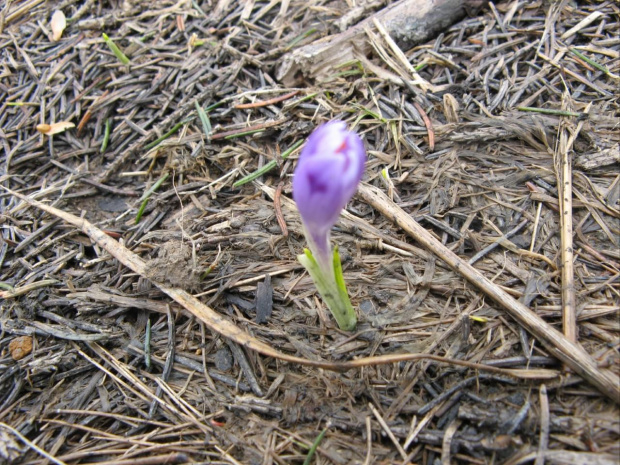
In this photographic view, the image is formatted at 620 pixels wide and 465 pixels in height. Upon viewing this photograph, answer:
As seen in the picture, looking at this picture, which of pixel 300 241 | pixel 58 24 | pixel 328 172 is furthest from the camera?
pixel 58 24

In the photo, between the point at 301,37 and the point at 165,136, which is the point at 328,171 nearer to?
the point at 165,136

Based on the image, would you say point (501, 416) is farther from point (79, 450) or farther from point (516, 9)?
point (516, 9)

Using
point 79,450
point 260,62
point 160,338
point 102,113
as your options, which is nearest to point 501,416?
point 160,338

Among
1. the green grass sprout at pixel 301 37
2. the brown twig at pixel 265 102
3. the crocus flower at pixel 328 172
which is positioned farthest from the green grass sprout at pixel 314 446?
the green grass sprout at pixel 301 37

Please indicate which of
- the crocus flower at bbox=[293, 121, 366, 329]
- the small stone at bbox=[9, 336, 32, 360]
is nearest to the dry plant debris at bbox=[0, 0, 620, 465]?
the small stone at bbox=[9, 336, 32, 360]

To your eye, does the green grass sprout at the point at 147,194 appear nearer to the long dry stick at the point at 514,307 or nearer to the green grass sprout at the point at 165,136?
the green grass sprout at the point at 165,136

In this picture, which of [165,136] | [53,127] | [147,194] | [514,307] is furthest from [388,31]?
[53,127]

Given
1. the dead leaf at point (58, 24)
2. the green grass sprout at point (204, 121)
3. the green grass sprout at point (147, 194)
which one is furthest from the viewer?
the dead leaf at point (58, 24)
